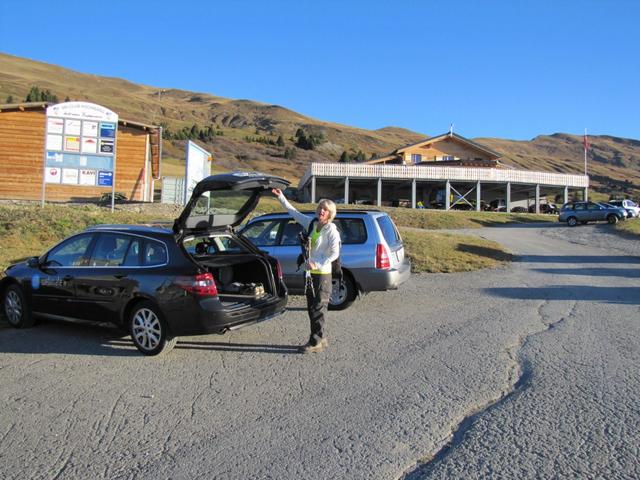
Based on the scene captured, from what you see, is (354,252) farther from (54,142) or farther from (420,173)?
(420,173)

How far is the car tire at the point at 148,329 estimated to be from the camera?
5.59 m

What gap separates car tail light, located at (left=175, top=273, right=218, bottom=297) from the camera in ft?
17.8

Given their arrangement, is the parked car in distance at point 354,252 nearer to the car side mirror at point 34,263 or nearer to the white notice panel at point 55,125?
the car side mirror at point 34,263

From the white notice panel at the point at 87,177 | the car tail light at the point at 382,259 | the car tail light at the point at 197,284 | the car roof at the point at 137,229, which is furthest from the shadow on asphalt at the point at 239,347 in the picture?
the white notice panel at the point at 87,177

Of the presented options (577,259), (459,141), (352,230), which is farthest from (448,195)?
(352,230)

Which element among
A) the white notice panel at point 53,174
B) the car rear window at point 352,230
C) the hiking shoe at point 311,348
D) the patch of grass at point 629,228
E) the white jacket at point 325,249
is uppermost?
the white notice panel at point 53,174

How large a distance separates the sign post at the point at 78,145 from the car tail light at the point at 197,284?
1317cm

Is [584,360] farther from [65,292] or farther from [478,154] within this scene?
[478,154]

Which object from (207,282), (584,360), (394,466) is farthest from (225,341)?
(584,360)

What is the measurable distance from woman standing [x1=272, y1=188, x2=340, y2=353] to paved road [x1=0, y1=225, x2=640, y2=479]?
0.92ft

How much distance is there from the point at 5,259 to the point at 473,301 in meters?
9.92

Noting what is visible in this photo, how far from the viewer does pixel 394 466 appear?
3299 mm

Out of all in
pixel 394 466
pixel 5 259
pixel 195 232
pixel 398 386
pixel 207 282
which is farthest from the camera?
pixel 5 259

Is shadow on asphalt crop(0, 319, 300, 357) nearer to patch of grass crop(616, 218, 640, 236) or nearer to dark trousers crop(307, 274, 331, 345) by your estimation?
dark trousers crop(307, 274, 331, 345)
